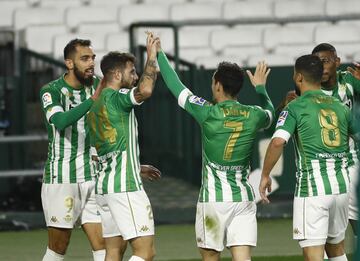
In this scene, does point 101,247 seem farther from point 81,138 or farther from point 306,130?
point 306,130

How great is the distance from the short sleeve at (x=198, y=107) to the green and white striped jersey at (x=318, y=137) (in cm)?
52

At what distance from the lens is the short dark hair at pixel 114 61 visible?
989cm

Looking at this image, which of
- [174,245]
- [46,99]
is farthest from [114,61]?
[174,245]

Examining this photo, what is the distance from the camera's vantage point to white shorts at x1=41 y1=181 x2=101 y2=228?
1095cm

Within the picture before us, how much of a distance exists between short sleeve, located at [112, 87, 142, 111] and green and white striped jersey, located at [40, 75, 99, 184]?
113cm

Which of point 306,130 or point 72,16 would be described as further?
point 72,16

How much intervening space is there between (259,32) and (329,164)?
9.79 meters

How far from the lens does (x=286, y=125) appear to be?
31.2 ft

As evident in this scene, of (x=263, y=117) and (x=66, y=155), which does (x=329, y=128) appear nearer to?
(x=263, y=117)

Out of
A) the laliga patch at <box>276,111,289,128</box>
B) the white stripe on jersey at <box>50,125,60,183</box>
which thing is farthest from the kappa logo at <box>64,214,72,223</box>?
the laliga patch at <box>276,111,289,128</box>

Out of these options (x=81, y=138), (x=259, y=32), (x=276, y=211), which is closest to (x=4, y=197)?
(x=276, y=211)

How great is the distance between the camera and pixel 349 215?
10742mm

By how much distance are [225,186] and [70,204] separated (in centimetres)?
180

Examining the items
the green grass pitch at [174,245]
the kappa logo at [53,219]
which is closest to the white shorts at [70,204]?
the kappa logo at [53,219]
